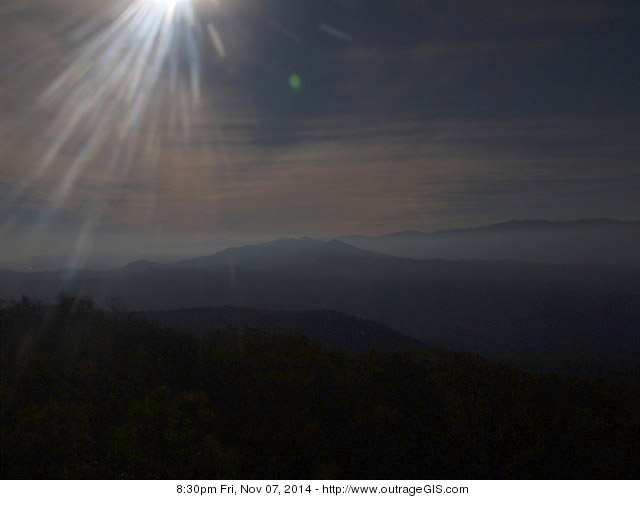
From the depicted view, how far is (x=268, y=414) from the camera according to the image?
16.0 meters

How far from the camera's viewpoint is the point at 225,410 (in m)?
16.7

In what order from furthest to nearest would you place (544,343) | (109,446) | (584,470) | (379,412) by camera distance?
1. (544,343)
2. (379,412)
3. (584,470)
4. (109,446)

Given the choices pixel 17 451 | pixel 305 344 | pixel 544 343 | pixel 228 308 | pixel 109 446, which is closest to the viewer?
pixel 17 451

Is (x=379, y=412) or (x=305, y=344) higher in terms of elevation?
(x=305, y=344)

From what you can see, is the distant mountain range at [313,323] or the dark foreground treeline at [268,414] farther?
the distant mountain range at [313,323]

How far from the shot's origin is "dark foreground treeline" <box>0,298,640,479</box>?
41.5 feet

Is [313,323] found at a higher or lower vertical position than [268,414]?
higher

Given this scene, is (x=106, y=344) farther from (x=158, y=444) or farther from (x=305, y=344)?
(x=305, y=344)

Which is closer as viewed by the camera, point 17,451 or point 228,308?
point 17,451

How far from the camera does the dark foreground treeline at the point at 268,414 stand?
12648 mm

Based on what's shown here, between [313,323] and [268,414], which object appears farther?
[313,323]

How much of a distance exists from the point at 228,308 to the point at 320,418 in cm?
12846

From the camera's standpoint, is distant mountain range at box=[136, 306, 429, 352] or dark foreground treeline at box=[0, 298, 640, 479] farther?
distant mountain range at box=[136, 306, 429, 352]
